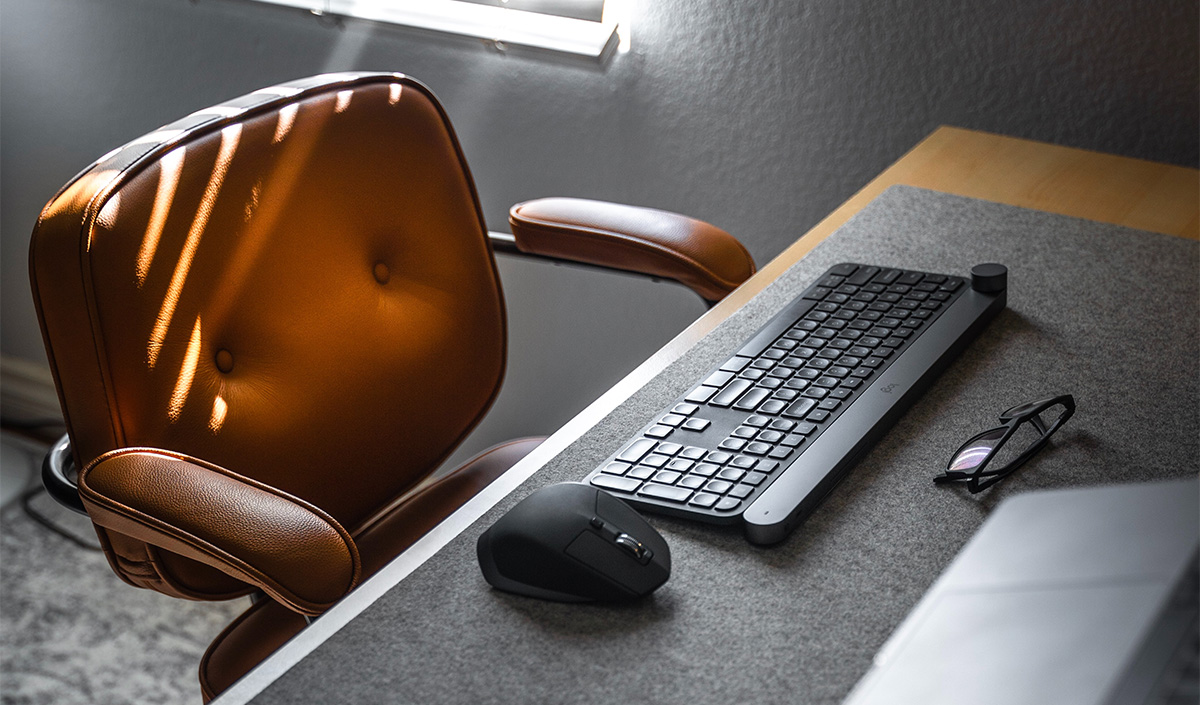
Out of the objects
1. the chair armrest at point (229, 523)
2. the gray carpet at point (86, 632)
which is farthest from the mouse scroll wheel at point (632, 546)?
the gray carpet at point (86, 632)

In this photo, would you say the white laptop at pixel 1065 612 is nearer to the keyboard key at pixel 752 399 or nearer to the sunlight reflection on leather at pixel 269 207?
the keyboard key at pixel 752 399

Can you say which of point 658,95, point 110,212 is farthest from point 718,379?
point 658,95

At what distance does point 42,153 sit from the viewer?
2162 millimetres

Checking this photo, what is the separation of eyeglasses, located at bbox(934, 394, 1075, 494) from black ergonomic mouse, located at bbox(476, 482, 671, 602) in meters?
0.21

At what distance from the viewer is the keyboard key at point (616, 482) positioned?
70cm

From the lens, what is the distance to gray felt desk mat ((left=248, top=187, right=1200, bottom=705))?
0.56m

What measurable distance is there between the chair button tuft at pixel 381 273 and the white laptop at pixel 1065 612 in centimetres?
72

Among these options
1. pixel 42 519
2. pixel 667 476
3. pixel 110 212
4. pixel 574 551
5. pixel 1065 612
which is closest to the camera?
pixel 1065 612

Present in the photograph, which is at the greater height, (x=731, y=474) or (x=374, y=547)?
(x=731, y=474)

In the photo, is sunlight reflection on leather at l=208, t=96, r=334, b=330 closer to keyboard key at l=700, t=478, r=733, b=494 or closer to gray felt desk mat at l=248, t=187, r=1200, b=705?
gray felt desk mat at l=248, t=187, r=1200, b=705

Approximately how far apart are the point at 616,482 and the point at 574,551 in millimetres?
107

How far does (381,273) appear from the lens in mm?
1042

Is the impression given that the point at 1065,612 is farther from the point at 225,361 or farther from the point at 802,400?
the point at 225,361

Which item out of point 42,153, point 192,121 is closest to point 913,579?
point 192,121
